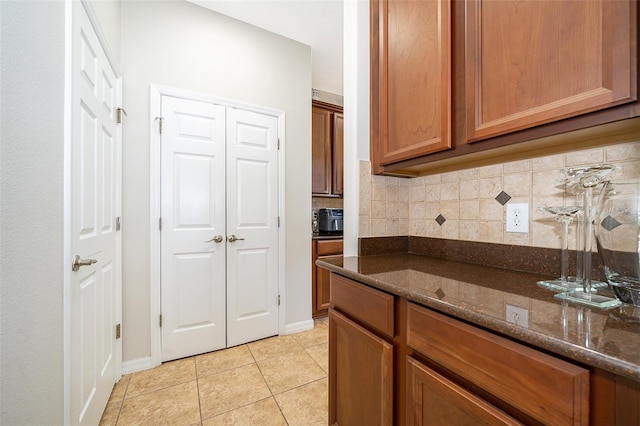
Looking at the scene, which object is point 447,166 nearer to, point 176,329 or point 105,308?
point 105,308

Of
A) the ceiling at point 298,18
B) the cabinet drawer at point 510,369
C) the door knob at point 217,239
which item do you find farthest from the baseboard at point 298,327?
the ceiling at point 298,18

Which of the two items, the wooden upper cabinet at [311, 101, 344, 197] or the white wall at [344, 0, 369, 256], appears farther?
the wooden upper cabinet at [311, 101, 344, 197]

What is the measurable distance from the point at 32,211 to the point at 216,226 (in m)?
1.37

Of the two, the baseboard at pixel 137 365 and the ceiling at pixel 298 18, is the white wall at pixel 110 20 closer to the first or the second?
the ceiling at pixel 298 18

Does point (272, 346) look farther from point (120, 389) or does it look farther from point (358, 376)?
point (358, 376)

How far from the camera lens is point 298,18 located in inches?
90.1

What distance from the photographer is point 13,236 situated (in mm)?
717

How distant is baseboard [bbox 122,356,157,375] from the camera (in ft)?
6.09

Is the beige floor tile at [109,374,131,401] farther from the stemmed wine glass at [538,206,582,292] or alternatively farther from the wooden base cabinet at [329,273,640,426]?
the stemmed wine glass at [538,206,582,292]

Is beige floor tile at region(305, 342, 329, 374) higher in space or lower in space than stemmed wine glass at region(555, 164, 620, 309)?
lower

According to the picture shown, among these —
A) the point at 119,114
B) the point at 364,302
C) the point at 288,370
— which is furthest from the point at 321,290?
the point at 119,114

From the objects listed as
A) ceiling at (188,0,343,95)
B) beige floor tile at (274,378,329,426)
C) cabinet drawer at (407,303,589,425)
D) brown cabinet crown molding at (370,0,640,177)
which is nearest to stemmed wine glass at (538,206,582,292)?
brown cabinet crown molding at (370,0,640,177)

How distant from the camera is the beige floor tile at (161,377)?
5.61 ft

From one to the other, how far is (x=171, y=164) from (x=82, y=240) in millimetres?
970
